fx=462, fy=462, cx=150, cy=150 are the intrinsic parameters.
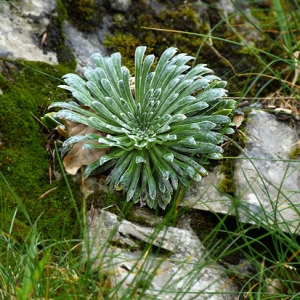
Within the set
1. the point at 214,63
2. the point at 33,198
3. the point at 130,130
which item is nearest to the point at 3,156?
the point at 33,198

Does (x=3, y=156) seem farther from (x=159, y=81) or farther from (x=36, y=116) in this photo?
(x=159, y=81)

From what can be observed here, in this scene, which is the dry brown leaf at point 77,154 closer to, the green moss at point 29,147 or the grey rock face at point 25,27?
the green moss at point 29,147

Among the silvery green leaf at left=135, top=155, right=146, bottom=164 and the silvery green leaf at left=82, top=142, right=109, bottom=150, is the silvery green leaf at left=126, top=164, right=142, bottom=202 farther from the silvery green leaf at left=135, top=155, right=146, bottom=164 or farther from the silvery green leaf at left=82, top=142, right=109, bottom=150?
the silvery green leaf at left=82, top=142, right=109, bottom=150

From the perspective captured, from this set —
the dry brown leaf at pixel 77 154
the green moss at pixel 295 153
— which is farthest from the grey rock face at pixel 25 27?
the green moss at pixel 295 153

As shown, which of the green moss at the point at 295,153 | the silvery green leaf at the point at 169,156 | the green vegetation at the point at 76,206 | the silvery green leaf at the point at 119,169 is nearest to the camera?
the green vegetation at the point at 76,206

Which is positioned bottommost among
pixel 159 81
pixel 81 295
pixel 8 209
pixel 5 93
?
pixel 8 209

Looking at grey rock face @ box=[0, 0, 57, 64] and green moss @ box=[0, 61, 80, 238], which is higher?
grey rock face @ box=[0, 0, 57, 64]

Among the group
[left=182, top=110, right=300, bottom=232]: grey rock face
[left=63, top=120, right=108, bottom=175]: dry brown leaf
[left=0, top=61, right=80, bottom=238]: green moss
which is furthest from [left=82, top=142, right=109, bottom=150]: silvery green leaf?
[left=182, top=110, right=300, bottom=232]: grey rock face
